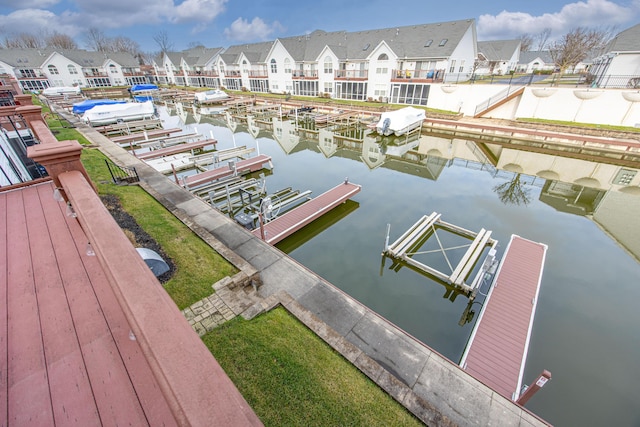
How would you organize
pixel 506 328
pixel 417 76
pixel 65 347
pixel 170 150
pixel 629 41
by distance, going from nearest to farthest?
pixel 65 347 → pixel 506 328 → pixel 170 150 → pixel 629 41 → pixel 417 76

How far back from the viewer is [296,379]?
5012 mm

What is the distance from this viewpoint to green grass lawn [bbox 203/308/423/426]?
454cm

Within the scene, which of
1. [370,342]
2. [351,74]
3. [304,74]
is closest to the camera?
[370,342]

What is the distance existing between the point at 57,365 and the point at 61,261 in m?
2.10

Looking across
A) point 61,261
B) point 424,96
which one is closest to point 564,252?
point 61,261

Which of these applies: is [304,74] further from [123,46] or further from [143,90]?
[123,46]

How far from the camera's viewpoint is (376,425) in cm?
450

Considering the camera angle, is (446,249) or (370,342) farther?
(446,249)

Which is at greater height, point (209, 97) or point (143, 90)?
point (143, 90)

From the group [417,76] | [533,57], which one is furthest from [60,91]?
[533,57]

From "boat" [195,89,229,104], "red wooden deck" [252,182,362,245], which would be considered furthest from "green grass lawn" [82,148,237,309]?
"boat" [195,89,229,104]

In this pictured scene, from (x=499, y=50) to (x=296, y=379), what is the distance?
81501 mm

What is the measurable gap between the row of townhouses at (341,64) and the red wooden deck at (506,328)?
102 feet

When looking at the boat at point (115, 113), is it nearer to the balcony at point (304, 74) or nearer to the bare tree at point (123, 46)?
the balcony at point (304, 74)
